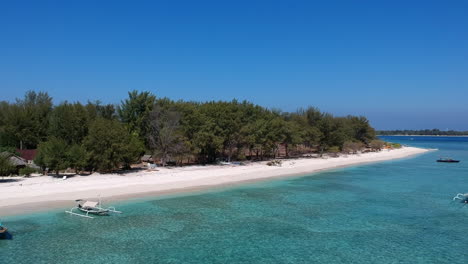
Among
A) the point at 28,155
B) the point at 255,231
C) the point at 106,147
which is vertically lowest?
the point at 255,231

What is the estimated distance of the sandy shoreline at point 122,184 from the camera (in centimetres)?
2647

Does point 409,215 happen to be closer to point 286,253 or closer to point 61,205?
point 286,253

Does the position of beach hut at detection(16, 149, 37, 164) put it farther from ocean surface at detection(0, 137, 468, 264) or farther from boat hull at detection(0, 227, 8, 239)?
boat hull at detection(0, 227, 8, 239)

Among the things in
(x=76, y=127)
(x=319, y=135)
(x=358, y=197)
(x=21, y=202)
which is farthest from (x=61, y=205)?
(x=319, y=135)

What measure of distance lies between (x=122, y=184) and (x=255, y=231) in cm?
1689

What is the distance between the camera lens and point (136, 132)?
4606 centimetres

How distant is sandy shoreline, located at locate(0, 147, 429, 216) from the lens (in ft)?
86.8

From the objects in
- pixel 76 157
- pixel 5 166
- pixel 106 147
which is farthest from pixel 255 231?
pixel 5 166

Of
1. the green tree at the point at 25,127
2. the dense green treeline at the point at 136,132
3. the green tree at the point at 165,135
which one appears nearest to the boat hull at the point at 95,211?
the dense green treeline at the point at 136,132

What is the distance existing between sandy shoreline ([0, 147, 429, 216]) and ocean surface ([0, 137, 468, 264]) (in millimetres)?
2710

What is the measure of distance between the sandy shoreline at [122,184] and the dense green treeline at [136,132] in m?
2.22

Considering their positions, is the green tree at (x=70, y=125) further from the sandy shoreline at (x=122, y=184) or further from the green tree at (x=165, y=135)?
the green tree at (x=165, y=135)

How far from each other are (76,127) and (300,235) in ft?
101

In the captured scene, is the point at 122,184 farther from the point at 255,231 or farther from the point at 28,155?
the point at 255,231
